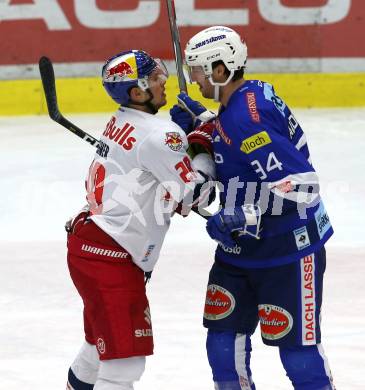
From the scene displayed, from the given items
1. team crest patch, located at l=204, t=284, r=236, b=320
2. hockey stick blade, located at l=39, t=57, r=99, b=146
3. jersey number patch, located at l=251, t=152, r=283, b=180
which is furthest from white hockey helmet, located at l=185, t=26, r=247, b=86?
team crest patch, located at l=204, t=284, r=236, b=320

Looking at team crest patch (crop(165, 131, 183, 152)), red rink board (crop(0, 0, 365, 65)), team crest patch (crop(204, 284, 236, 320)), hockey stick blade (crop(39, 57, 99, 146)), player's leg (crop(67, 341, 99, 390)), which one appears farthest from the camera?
red rink board (crop(0, 0, 365, 65))

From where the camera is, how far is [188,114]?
4660 millimetres

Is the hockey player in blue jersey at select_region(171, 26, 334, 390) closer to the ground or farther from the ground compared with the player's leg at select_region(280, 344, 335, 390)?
farther from the ground

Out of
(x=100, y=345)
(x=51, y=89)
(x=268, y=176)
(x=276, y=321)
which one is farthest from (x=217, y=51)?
(x=100, y=345)

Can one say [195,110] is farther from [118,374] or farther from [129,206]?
[118,374]

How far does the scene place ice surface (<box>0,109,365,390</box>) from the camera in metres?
5.28

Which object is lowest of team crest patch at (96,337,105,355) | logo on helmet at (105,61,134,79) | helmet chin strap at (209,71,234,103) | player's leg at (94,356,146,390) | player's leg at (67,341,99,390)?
player's leg at (67,341,99,390)

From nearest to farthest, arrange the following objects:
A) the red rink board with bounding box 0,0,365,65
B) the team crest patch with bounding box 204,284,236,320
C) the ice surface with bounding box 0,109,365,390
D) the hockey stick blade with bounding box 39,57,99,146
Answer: the team crest patch with bounding box 204,284,236,320, the hockey stick blade with bounding box 39,57,99,146, the ice surface with bounding box 0,109,365,390, the red rink board with bounding box 0,0,365,65

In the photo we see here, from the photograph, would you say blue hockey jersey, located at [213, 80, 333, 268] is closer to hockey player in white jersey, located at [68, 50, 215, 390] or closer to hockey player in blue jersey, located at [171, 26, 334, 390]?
hockey player in blue jersey, located at [171, 26, 334, 390]

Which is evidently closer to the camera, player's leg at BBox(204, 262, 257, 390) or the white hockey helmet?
the white hockey helmet

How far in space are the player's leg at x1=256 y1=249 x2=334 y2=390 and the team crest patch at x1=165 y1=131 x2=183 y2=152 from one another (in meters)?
0.56

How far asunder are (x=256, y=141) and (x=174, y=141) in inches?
12.1

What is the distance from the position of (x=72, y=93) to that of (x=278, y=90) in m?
1.75

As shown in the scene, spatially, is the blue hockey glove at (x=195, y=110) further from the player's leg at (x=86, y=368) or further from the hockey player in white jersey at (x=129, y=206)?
the player's leg at (x=86, y=368)
